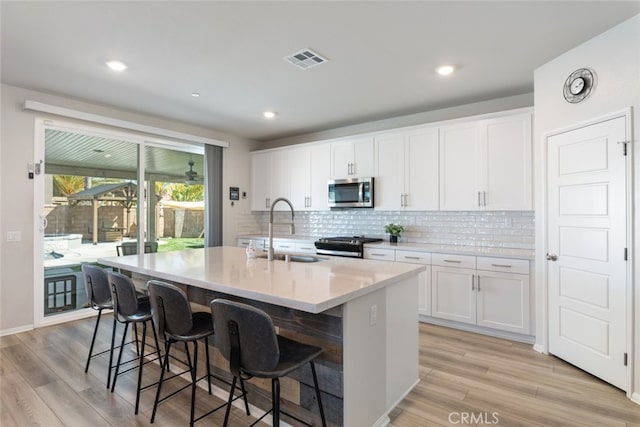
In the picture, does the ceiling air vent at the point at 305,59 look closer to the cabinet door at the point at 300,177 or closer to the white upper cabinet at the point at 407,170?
the white upper cabinet at the point at 407,170

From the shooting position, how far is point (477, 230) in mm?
4227

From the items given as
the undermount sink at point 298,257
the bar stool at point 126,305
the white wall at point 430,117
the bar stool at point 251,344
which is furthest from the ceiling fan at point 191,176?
the bar stool at point 251,344

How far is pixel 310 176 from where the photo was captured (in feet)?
17.8

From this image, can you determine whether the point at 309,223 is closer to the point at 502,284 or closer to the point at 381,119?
the point at 381,119

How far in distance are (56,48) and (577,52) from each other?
14.1 feet

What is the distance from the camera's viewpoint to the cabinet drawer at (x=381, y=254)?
13.9 feet

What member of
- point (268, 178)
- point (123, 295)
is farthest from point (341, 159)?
point (123, 295)

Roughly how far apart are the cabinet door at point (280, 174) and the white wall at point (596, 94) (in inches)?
142

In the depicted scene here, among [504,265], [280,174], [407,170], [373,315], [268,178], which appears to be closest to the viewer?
[373,315]

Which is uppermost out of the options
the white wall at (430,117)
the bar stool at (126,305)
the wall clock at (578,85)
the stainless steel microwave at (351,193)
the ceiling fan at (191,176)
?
the white wall at (430,117)

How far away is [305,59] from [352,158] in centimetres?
209

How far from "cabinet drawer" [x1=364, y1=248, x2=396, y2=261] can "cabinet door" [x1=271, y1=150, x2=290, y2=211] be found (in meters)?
1.95

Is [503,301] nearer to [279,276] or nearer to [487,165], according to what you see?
[487,165]

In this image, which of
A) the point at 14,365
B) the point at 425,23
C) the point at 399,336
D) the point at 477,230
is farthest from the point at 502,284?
the point at 14,365
